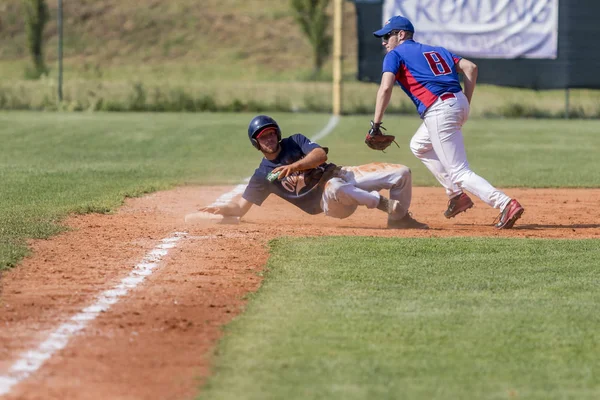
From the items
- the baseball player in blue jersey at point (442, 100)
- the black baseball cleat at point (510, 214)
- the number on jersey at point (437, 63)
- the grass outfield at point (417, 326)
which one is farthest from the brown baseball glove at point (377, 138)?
the grass outfield at point (417, 326)

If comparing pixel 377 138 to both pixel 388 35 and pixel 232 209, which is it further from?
pixel 232 209

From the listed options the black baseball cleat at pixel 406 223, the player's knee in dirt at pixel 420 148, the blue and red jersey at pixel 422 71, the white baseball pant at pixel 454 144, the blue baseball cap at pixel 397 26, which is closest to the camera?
the white baseball pant at pixel 454 144

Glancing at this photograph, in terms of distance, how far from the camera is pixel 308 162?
838cm

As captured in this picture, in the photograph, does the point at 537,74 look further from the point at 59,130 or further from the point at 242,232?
the point at 242,232

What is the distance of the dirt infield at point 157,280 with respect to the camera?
14.3 ft

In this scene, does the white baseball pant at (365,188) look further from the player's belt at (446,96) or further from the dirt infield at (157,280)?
the player's belt at (446,96)

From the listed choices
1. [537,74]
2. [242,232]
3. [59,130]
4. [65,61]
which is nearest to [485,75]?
[537,74]

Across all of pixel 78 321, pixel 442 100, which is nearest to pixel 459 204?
pixel 442 100

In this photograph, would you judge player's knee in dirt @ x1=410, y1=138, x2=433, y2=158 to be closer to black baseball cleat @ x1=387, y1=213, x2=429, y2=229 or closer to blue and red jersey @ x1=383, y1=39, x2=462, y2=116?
blue and red jersey @ x1=383, y1=39, x2=462, y2=116

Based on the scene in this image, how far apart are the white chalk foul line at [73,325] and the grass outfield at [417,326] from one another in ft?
2.55

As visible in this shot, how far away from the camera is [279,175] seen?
26.9ft

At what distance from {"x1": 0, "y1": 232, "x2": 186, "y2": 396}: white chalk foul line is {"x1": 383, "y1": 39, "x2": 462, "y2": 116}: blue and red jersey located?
2651 millimetres

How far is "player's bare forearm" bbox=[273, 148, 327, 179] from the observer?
8266 mm

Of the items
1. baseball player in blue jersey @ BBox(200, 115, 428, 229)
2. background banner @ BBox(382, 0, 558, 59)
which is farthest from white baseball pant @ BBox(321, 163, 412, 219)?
background banner @ BBox(382, 0, 558, 59)
